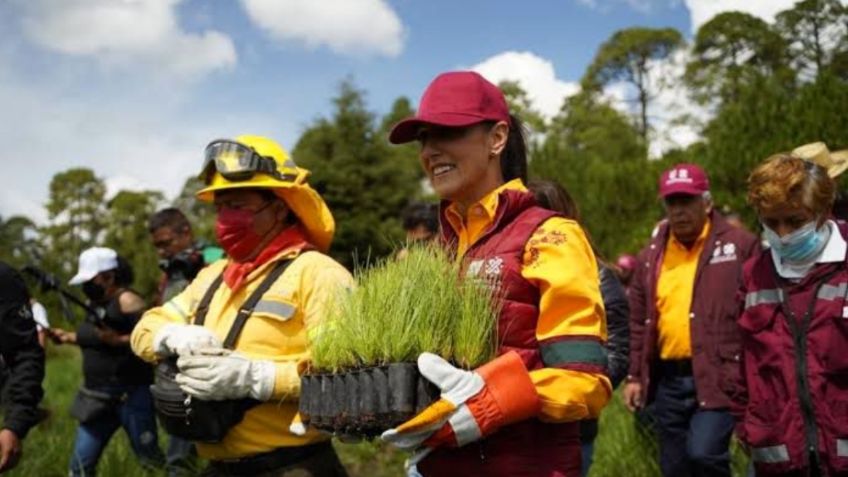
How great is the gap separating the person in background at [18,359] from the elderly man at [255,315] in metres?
0.58

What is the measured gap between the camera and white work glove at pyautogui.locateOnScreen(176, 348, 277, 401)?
2.94m

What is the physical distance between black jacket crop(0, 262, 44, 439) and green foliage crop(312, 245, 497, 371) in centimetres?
201

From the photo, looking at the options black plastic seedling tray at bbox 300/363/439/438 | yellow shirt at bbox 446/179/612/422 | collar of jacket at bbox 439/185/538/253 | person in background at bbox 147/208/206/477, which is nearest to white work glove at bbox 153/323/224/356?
black plastic seedling tray at bbox 300/363/439/438

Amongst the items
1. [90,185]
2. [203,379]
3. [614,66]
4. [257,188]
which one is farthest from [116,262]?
[90,185]

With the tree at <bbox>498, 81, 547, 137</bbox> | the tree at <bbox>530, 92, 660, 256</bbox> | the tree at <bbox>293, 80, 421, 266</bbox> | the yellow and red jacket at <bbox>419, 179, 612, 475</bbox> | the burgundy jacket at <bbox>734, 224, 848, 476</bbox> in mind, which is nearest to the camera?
the yellow and red jacket at <bbox>419, 179, 612, 475</bbox>

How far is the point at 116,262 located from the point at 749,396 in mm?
4571

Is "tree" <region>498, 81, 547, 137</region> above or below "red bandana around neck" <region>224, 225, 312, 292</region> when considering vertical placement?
above

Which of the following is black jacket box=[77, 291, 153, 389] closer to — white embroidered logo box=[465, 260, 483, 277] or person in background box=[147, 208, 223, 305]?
→ person in background box=[147, 208, 223, 305]

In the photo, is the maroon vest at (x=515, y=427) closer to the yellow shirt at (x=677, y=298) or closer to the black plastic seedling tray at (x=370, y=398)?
the black plastic seedling tray at (x=370, y=398)

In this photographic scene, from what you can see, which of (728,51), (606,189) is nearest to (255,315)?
(606,189)

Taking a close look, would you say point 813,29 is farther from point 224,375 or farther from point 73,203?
point 73,203

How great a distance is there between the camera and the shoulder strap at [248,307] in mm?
3197

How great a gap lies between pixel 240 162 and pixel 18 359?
4.46 ft

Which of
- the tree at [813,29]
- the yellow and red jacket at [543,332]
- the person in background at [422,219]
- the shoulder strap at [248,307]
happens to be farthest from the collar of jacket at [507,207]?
the tree at [813,29]
